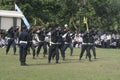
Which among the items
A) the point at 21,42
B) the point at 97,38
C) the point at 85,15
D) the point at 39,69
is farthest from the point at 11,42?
the point at 85,15

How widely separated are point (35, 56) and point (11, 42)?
2015 mm

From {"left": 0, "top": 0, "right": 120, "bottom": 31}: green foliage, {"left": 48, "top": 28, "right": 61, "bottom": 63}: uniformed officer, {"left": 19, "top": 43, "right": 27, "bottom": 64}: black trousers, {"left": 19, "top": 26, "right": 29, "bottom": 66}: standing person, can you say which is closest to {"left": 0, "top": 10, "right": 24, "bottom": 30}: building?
{"left": 0, "top": 0, "right": 120, "bottom": 31}: green foliage

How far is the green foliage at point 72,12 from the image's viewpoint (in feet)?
173

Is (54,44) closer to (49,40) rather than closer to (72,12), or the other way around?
(49,40)

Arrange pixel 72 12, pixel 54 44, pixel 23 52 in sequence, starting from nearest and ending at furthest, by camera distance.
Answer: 1. pixel 23 52
2. pixel 54 44
3. pixel 72 12

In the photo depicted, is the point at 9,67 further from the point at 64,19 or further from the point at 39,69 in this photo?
the point at 64,19

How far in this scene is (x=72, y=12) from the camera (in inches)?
2238

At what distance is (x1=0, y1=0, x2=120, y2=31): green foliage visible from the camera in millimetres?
52688

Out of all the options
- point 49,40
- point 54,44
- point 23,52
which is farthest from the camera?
point 49,40

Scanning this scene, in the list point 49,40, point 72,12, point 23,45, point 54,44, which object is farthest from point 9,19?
point 23,45

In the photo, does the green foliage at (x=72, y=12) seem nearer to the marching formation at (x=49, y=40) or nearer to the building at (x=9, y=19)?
the building at (x=9, y=19)

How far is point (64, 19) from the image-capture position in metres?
56.5

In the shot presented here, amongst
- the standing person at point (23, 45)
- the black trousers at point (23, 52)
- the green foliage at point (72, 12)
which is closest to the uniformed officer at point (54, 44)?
the standing person at point (23, 45)

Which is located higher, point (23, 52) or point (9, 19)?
point (9, 19)
